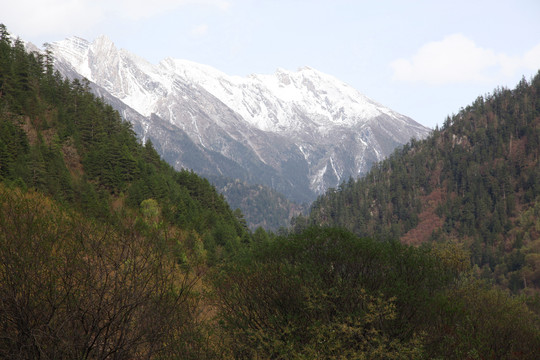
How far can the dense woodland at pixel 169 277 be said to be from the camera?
59.5ft

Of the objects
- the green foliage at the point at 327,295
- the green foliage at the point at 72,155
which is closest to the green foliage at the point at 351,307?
the green foliage at the point at 327,295

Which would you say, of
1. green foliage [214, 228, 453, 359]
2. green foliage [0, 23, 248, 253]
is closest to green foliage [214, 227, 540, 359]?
green foliage [214, 228, 453, 359]

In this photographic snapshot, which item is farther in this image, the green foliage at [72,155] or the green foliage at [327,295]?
the green foliage at [72,155]

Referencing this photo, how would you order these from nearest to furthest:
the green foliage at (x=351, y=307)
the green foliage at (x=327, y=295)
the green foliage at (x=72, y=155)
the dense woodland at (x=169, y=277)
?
the dense woodland at (x=169, y=277) < the green foliage at (x=327, y=295) < the green foliage at (x=351, y=307) < the green foliage at (x=72, y=155)

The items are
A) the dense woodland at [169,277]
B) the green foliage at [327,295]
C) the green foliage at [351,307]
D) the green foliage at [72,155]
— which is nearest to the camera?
the dense woodland at [169,277]

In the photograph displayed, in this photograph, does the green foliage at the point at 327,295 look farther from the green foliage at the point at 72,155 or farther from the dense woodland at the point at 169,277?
the green foliage at the point at 72,155

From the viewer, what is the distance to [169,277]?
3522 centimetres

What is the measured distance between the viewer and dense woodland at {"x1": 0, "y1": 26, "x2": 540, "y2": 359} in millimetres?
18125

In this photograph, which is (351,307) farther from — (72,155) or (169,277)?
(72,155)

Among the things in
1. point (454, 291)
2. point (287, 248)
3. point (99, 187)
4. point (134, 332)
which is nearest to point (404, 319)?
point (287, 248)

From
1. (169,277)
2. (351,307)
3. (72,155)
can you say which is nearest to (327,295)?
(351,307)

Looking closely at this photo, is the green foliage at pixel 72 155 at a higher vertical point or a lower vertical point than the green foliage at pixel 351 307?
lower

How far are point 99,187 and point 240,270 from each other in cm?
5561

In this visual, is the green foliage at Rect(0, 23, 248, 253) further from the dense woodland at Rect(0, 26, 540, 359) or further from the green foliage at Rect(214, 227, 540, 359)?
the green foliage at Rect(214, 227, 540, 359)
